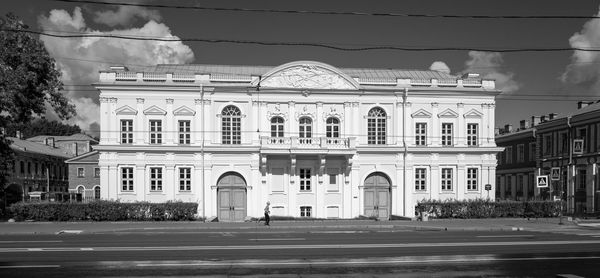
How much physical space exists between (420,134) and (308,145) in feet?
28.7

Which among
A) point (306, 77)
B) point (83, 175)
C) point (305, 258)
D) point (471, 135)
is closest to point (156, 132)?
point (306, 77)

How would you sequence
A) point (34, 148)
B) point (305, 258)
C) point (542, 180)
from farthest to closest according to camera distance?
1. point (34, 148)
2. point (542, 180)
3. point (305, 258)

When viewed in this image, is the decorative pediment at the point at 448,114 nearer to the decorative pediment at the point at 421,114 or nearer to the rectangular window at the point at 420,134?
the decorative pediment at the point at 421,114

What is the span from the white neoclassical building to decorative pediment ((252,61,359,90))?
0.07m

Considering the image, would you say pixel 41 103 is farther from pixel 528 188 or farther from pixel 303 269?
pixel 528 188

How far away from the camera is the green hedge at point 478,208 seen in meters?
36.0

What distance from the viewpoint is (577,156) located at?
153 ft

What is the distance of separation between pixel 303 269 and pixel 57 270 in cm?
592

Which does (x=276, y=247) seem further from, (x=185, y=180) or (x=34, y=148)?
(x=34, y=148)

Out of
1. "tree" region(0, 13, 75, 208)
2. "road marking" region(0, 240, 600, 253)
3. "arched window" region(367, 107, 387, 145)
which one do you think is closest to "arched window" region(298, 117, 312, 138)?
"arched window" region(367, 107, 387, 145)

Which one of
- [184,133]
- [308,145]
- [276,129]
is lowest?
[308,145]

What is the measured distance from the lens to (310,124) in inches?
1533

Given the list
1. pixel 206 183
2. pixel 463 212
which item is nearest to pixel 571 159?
pixel 463 212

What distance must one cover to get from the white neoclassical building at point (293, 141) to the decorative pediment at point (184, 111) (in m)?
0.08
